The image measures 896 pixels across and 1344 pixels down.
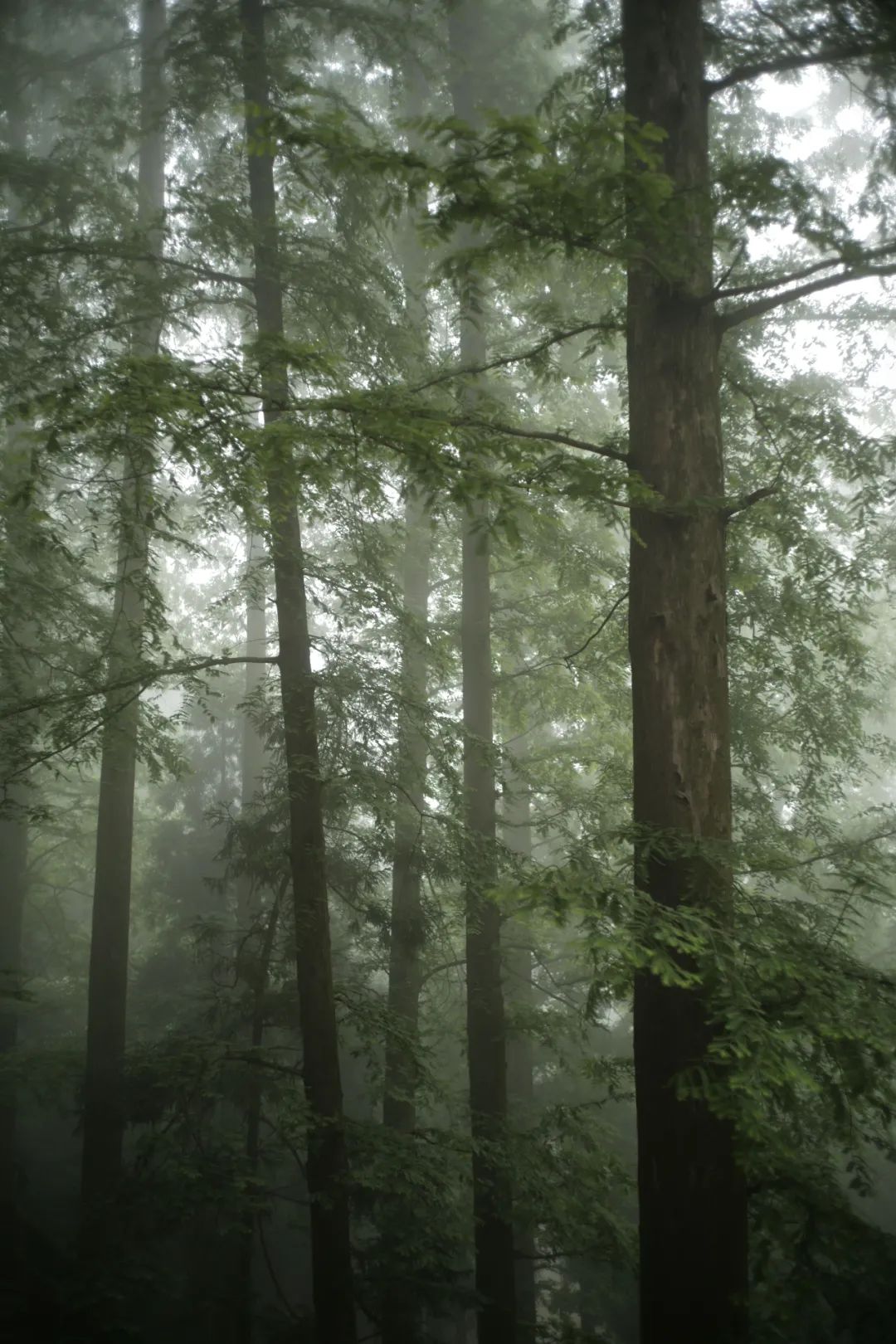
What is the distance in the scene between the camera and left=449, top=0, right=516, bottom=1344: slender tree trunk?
791 centimetres

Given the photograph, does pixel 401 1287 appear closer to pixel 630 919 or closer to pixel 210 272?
pixel 630 919

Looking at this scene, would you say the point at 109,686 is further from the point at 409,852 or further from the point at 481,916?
the point at 481,916

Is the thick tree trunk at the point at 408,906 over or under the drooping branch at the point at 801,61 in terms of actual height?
under

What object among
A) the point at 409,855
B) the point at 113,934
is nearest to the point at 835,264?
the point at 409,855

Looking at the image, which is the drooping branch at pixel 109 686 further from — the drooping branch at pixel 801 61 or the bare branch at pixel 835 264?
the drooping branch at pixel 801 61

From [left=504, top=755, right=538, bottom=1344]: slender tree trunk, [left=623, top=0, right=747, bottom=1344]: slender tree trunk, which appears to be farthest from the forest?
[left=504, top=755, right=538, bottom=1344]: slender tree trunk

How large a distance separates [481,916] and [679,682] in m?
5.65

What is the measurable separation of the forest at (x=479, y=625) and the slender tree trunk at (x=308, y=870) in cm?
4

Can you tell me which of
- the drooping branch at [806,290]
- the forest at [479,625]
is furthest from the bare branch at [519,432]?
the drooping branch at [806,290]

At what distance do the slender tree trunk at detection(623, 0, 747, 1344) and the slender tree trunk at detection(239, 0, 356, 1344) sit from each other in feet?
10.5

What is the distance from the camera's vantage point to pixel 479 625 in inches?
417

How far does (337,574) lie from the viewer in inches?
297

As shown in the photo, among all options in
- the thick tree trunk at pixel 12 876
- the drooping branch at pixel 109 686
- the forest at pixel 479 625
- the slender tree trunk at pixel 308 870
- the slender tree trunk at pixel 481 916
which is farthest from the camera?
the thick tree trunk at pixel 12 876

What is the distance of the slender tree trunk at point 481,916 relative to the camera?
7906 millimetres
